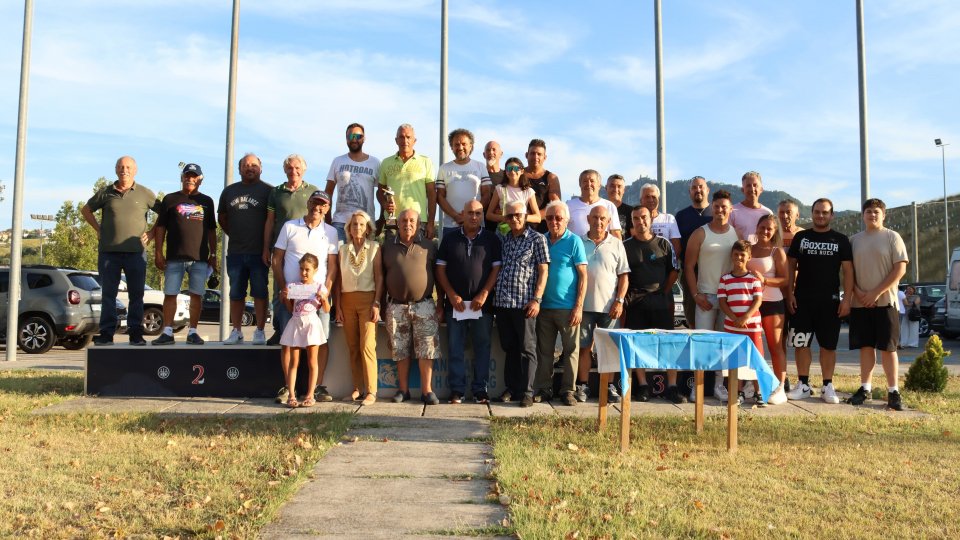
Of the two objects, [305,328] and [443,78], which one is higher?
[443,78]

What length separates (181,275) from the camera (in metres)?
9.11

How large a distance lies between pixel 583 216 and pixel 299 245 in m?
2.82

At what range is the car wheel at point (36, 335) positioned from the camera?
15484 millimetres

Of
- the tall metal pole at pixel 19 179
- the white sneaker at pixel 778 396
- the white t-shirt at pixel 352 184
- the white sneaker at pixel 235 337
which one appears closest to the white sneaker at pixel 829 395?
the white sneaker at pixel 778 396

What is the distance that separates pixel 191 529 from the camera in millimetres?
4094

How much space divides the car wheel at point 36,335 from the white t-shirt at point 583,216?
1116cm

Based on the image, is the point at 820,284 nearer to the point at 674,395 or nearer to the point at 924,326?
the point at 674,395

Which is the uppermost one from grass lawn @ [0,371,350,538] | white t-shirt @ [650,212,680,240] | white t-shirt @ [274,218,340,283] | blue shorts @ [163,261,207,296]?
white t-shirt @ [650,212,680,240]

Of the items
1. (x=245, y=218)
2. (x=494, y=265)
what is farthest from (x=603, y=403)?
(x=245, y=218)

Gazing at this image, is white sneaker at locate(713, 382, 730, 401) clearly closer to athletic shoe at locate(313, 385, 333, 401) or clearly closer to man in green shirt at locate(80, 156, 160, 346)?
athletic shoe at locate(313, 385, 333, 401)

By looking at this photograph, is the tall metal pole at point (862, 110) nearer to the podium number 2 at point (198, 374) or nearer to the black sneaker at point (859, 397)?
the black sneaker at point (859, 397)

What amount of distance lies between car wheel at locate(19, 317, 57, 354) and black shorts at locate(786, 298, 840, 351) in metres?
12.9

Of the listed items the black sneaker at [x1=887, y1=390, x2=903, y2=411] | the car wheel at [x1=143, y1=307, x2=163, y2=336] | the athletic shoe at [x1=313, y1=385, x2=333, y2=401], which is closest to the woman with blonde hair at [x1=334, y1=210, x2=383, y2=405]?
the athletic shoe at [x1=313, y1=385, x2=333, y2=401]

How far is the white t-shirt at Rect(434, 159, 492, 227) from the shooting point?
870 centimetres
